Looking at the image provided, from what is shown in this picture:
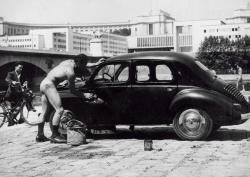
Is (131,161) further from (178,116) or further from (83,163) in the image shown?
(178,116)

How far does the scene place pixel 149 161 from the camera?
241 inches

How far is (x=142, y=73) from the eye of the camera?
27.5 ft

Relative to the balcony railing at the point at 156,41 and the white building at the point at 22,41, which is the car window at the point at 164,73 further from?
the balcony railing at the point at 156,41

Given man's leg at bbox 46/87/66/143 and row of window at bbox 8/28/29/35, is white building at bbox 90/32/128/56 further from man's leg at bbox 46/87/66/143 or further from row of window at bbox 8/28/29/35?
man's leg at bbox 46/87/66/143

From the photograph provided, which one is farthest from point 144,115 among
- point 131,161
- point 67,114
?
point 131,161

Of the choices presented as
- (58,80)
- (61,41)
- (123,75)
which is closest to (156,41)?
(61,41)

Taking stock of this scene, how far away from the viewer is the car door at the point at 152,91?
26.5 feet

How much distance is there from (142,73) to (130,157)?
2241 mm

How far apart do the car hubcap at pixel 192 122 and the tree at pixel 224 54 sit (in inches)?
3150

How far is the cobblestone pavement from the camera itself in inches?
216

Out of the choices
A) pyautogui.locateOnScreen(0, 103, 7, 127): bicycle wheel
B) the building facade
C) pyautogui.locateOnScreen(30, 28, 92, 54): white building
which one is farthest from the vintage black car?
pyautogui.locateOnScreen(30, 28, 92, 54): white building

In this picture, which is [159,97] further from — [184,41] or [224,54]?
[184,41]

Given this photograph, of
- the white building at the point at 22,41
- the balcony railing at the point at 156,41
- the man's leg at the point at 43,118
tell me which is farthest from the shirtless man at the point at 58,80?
the balcony railing at the point at 156,41

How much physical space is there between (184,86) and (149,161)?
7.33 ft
